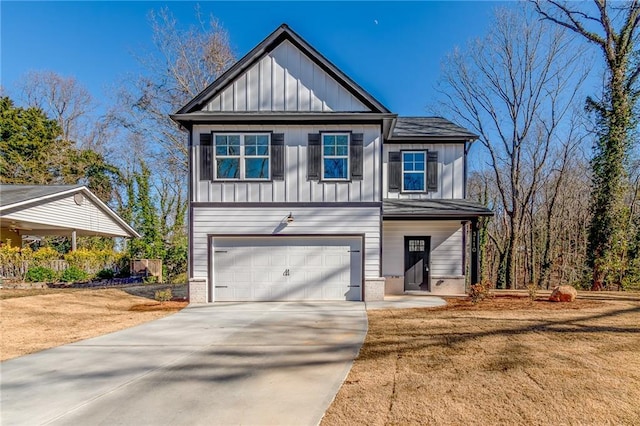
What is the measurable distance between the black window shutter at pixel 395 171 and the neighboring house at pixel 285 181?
2.45 meters

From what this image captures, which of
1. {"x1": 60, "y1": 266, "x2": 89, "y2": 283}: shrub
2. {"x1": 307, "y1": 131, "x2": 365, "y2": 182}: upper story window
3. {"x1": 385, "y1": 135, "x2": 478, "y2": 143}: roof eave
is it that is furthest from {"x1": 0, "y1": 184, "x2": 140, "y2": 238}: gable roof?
{"x1": 385, "y1": 135, "x2": 478, "y2": 143}: roof eave

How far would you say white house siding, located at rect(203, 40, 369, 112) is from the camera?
38.3 feet

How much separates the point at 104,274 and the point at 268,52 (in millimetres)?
12415

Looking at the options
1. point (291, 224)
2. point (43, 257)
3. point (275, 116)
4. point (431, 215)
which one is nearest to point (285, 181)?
point (291, 224)

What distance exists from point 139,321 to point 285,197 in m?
5.20

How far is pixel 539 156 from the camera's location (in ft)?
73.8

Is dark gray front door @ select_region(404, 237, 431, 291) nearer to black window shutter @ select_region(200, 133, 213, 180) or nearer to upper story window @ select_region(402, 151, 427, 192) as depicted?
upper story window @ select_region(402, 151, 427, 192)

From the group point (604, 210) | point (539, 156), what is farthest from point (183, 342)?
point (539, 156)

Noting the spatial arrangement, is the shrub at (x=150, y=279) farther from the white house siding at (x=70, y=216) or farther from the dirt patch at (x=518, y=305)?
the dirt patch at (x=518, y=305)

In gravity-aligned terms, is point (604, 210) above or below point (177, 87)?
below

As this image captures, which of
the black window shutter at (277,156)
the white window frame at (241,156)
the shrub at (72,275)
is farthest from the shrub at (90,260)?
the black window shutter at (277,156)

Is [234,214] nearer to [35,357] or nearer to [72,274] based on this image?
[35,357]

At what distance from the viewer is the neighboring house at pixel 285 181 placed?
37.7 ft

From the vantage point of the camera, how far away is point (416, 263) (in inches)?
544
